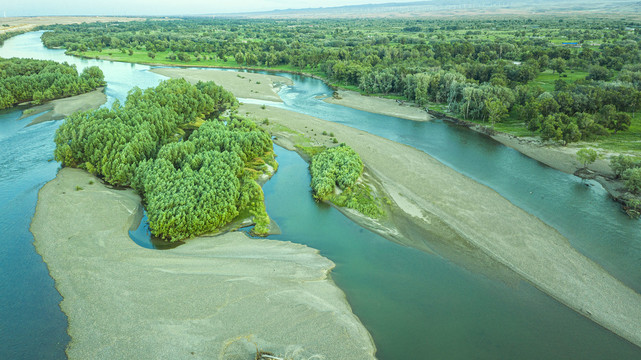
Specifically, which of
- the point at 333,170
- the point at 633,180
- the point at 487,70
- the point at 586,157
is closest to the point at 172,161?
the point at 333,170

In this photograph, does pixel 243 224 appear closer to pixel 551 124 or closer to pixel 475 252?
pixel 475 252

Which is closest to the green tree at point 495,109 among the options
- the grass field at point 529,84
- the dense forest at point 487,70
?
the dense forest at point 487,70

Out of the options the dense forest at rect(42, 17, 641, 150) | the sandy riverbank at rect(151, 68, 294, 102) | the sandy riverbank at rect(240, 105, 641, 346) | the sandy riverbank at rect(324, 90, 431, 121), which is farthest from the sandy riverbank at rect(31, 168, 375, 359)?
the sandy riverbank at rect(151, 68, 294, 102)

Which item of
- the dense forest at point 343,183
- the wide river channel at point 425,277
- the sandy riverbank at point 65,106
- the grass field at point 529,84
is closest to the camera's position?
the wide river channel at point 425,277

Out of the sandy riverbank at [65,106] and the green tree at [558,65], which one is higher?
the green tree at [558,65]

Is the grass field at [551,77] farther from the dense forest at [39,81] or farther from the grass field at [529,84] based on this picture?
the dense forest at [39,81]

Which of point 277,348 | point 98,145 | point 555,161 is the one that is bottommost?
point 277,348

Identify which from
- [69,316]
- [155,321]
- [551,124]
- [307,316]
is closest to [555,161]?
[551,124]
